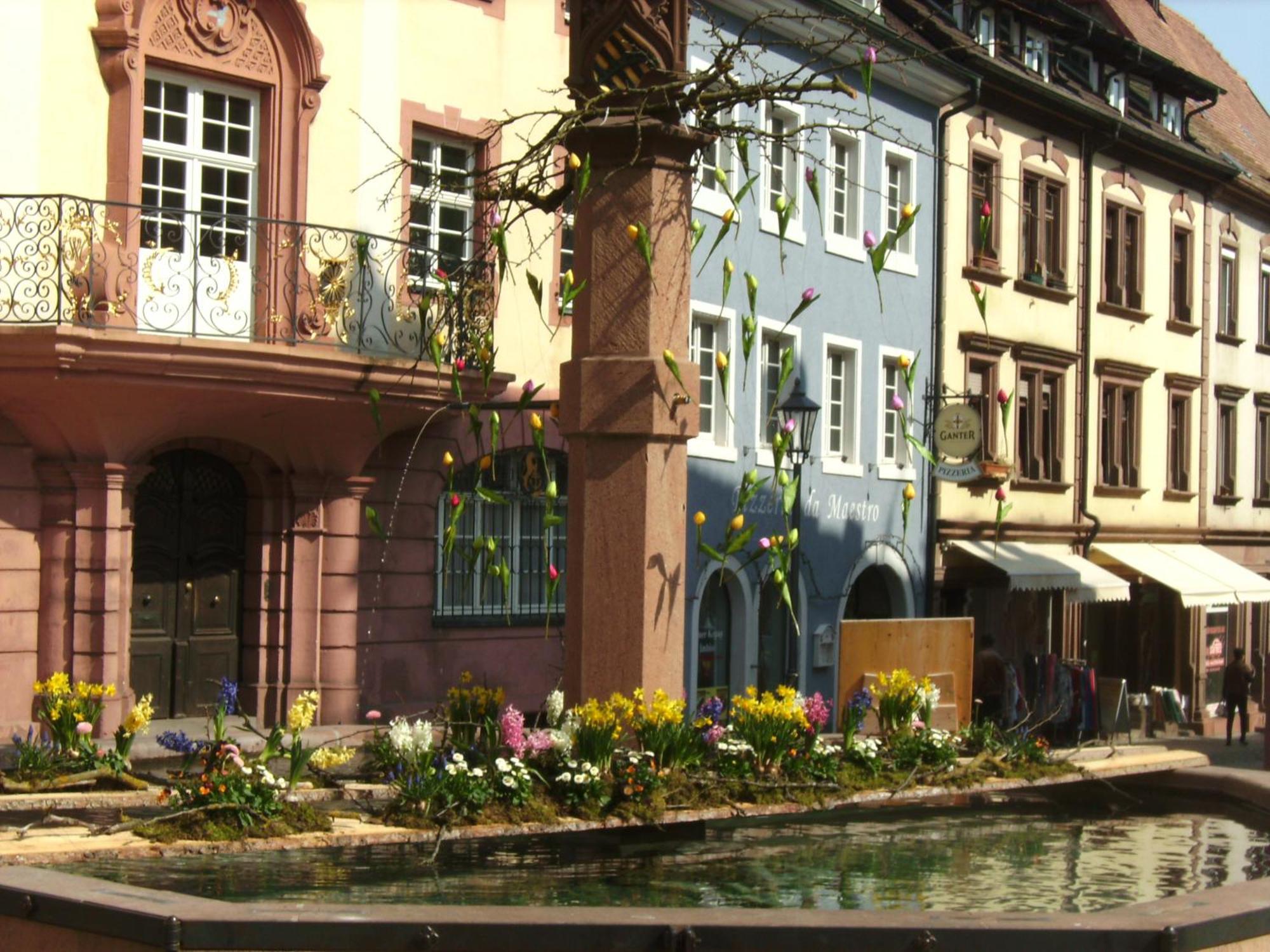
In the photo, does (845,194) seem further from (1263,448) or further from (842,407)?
(1263,448)

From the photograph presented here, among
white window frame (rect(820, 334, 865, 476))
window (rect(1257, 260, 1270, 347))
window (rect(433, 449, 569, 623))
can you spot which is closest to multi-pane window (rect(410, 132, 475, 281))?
window (rect(433, 449, 569, 623))

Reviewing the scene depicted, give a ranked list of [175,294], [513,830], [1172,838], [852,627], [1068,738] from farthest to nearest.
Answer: [1068,738] < [175,294] < [852,627] < [1172,838] < [513,830]

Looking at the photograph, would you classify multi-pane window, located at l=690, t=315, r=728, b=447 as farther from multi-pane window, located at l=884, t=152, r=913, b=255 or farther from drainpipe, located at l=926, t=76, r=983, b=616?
drainpipe, located at l=926, t=76, r=983, b=616

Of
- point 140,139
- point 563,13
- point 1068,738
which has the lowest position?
point 1068,738

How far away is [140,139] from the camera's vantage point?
54.2ft

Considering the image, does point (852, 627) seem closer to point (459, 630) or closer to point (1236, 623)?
point (459, 630)

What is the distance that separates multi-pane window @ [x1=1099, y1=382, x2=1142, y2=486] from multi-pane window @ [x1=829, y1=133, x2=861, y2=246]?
776 cm

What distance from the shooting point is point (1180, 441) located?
36.2 m

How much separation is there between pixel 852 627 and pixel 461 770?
4.90 m

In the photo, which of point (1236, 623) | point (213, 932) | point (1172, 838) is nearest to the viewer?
point (213, 932)

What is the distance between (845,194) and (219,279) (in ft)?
38.9

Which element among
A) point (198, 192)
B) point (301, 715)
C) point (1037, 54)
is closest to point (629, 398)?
point (301, 715)

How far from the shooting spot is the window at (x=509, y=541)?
1972 centimetres

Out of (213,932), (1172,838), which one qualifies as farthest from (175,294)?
(213,932)
